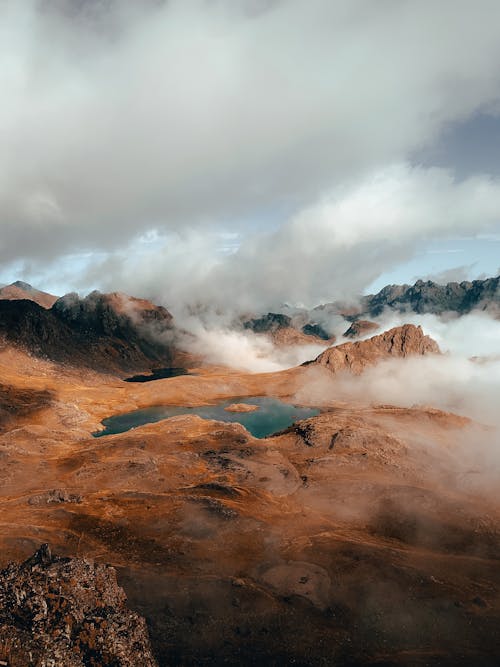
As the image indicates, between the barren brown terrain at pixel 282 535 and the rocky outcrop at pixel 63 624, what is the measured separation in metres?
5.02

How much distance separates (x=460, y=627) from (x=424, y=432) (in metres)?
87.0

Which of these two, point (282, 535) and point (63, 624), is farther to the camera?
point (282, 535)

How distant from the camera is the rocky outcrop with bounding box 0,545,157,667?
3344cm

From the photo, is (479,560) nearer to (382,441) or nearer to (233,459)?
(382,441)

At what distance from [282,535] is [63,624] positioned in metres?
39.6

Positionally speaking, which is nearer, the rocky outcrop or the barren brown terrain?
the rocky outcrop

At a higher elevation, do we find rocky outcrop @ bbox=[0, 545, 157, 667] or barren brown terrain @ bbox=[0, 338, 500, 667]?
rocky outcrop @ bbox=[0, 545, 157, 667]

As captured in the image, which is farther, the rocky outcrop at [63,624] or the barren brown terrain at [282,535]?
the barren brown terrain at [282,535]

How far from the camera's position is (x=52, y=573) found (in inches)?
1767

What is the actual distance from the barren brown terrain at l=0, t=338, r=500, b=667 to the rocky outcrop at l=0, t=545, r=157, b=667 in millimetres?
5018

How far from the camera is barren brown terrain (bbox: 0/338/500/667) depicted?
46875 mm

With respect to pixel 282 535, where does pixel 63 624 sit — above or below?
above

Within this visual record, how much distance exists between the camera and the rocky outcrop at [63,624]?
33.4 meters

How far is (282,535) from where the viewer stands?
70.1 metres
